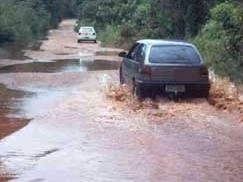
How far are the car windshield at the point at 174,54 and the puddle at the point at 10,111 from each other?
11.5ft

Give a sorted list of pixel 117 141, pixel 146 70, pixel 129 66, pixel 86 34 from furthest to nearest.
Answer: pixel 86 34 < pixel 129 66 < pixel 146 70 < pixel 117 141

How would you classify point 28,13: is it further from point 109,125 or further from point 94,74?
point 109,125

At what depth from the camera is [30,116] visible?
14.1 m

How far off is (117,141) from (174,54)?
502 centimetres

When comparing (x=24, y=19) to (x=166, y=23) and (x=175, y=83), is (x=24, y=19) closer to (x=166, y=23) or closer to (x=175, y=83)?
(x=166, y=23)

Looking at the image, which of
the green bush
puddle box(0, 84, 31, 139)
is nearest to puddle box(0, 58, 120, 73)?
the green bush

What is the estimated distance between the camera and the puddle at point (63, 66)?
2677cm

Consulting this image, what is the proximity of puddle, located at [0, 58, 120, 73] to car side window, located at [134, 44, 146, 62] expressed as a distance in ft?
32.5

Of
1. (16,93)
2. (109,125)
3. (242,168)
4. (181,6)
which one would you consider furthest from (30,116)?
(181,6)

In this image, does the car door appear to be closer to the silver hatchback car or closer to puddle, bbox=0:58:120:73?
the silver hatchback car

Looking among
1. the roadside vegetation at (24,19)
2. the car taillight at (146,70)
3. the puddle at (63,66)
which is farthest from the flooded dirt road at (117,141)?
the roadside vegetation at (24,19)

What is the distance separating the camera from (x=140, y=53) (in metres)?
16.4

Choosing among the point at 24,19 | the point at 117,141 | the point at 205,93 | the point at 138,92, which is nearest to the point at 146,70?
the point at 138,92

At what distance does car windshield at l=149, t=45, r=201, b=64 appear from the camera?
15.6 metres
